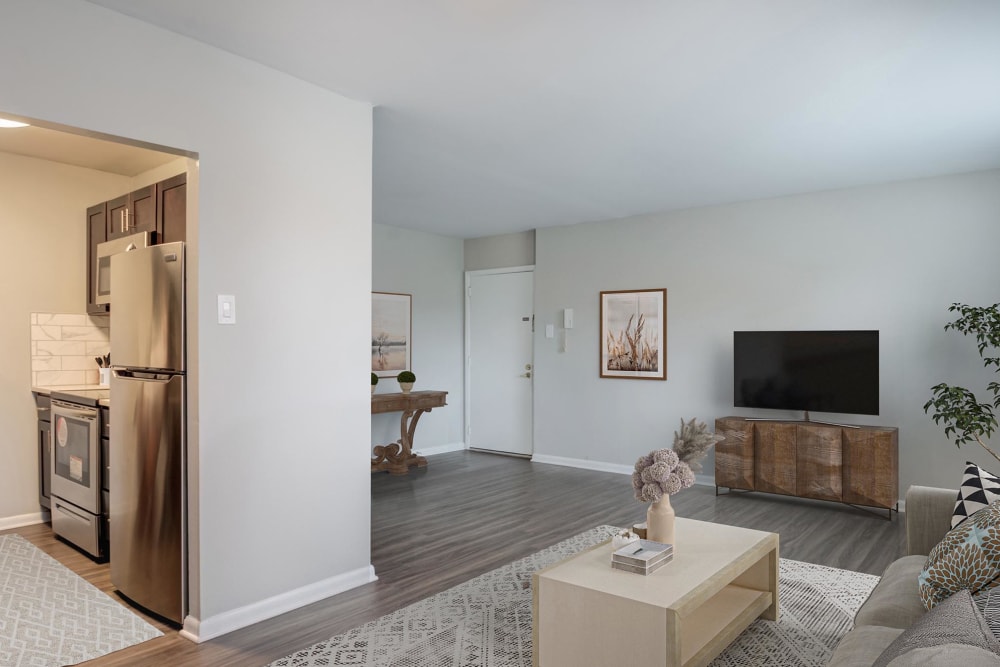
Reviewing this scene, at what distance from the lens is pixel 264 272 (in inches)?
120

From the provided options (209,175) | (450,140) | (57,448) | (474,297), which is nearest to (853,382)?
(450,140)

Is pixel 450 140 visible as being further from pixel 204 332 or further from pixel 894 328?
pixel 894 328

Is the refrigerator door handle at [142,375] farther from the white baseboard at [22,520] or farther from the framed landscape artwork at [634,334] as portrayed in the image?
the framed landscape artwork at [634,334]

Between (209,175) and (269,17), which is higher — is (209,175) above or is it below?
below

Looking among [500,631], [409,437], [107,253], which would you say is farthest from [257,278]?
[409,437]

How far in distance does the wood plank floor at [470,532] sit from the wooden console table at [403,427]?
0.51 feet

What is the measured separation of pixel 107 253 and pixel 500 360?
4361mm

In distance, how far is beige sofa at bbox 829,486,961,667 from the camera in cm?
175

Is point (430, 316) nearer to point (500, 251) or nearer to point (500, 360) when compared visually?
point (500, 360)

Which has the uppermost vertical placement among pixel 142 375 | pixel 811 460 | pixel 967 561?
pixel 142 375

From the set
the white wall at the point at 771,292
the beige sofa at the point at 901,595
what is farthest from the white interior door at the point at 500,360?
the beige sofa at the point at 901,595

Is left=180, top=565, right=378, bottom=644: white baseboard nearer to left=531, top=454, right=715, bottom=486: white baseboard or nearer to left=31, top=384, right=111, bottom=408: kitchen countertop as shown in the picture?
left=31, top=384, right=111, bottom=408: kitchen countertop

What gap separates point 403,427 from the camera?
21.5ft

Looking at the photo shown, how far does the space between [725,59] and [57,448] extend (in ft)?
14.5
